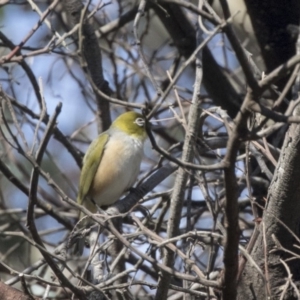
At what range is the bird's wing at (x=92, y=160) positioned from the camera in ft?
17.5

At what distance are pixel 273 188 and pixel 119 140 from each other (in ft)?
8.97

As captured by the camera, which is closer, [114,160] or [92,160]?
[92,160]

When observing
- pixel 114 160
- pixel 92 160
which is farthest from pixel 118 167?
pixel 92 160

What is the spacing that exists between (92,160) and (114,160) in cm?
21

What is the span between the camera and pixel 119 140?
5.44 metres

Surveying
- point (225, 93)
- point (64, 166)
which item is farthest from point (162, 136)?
point (64, 166)

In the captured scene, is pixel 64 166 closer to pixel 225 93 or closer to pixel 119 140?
pixel 119 140

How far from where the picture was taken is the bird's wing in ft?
17.5

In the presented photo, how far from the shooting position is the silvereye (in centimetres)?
535

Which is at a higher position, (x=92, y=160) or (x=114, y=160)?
(x=92, y=160)

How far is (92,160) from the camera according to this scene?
5.37 meters

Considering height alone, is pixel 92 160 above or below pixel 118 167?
above

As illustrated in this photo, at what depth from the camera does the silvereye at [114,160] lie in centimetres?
535

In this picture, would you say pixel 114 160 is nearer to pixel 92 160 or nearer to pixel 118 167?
pixel 118 167
